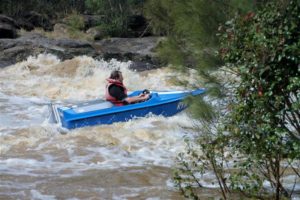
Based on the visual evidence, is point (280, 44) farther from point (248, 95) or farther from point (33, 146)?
point (33, 146)

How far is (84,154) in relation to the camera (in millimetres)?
7270

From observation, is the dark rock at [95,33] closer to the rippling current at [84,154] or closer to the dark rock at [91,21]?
the dark rock at [91,21]

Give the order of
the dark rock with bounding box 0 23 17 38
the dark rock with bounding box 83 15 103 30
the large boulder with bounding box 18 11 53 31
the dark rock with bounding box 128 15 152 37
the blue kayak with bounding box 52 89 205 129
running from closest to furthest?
1. the blue kayak with bounding box 52 89 205 129
2. the dark rock with bounding box 0 23 17 38
3. the dark rock with bounding box 128 15 152 37
4. the dark rock with bounding box 83 15 103 30
5. the large boulder with bounding box 18 11 53 31

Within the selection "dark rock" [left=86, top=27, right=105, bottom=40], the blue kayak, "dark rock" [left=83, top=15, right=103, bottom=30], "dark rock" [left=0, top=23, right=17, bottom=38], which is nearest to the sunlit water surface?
the blue kayak

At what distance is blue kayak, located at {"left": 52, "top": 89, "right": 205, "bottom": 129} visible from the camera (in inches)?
343

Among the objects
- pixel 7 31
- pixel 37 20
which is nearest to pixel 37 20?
pixel 37 20

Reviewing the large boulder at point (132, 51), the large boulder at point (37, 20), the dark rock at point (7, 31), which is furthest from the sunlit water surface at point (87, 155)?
the large boulder at point (37, 20)

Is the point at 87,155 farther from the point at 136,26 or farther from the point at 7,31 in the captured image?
the point at 136,26

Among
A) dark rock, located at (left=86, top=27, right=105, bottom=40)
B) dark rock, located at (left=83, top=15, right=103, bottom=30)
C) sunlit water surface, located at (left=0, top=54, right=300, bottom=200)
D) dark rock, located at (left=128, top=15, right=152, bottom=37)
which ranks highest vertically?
dark rock, located at (left=83, top=15, right=103, bottom=30)

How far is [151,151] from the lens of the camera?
734cm

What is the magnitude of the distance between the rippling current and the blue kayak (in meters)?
0.12

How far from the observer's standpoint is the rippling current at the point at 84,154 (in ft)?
18.1

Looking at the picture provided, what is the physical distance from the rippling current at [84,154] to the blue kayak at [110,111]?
12 centimetres

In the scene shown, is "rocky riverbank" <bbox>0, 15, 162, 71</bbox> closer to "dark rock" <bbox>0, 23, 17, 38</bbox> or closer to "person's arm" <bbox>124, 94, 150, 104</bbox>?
"dark rock" <bbox>0, 23, 17, 38</bbox>
